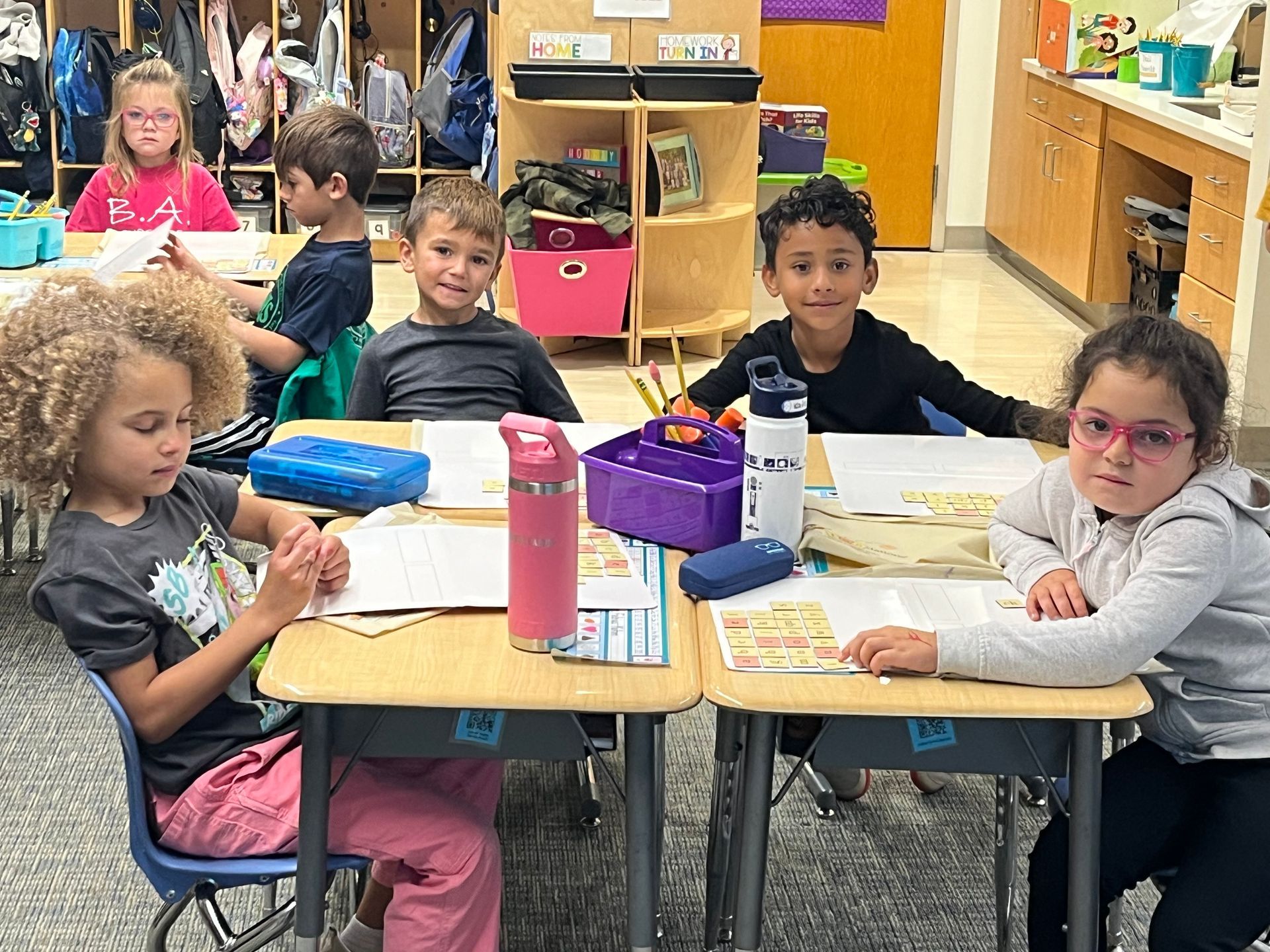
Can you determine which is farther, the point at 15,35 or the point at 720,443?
the point at 15,35

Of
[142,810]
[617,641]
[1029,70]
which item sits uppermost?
[1029,70]

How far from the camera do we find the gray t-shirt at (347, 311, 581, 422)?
249 cm

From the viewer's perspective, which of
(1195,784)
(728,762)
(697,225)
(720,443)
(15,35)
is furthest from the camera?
(15,35)

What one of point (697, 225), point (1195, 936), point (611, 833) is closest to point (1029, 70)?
point (697, 225)

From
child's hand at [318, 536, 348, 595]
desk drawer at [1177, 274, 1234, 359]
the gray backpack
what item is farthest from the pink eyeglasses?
the gray backpack

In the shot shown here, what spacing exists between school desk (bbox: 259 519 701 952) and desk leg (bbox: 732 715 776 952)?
89mm

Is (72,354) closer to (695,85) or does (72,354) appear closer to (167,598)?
(167,598)

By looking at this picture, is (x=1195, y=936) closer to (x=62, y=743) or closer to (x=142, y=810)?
(x=142, y=810)

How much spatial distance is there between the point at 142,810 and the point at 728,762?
0.79 m

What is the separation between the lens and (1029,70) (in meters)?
6.12

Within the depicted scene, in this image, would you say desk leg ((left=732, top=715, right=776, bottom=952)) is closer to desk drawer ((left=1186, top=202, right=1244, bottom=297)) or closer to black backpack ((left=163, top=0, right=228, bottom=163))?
desk drawer ((left=1186, top=202, right=1244, bottom=297))

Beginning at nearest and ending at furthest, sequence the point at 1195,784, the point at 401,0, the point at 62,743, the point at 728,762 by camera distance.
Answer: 1. the point at 1195,784
2. the point at 728,762
3. the point at 62,743
4. the point at 401,0

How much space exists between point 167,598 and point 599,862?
948mm

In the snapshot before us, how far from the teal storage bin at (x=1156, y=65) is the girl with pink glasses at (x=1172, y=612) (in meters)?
3.85
